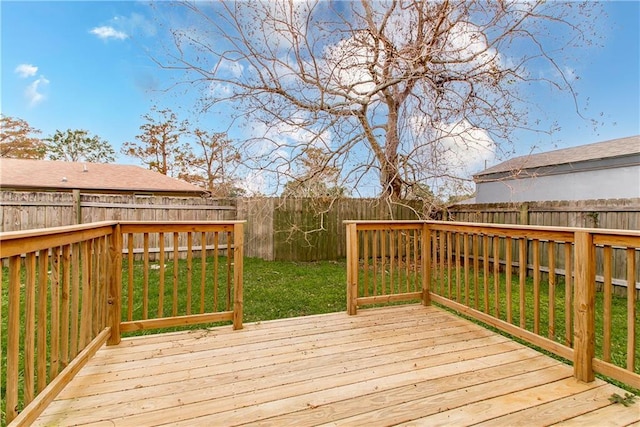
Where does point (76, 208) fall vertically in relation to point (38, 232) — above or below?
above

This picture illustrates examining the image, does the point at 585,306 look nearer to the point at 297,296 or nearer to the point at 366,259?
the point at 366,259

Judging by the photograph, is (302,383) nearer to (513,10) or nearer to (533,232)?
(533,232)

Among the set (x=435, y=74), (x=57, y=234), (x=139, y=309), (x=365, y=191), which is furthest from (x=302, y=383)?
(x=435, y=74)

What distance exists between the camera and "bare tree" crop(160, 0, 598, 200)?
5.30 m

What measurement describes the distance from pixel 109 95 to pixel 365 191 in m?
6.27

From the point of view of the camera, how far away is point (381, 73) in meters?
6.06

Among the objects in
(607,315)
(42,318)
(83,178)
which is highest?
(83,178)

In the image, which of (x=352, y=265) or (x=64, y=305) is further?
(x=352, y=265)

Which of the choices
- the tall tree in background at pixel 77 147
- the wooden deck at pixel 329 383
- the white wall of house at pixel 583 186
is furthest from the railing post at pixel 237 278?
the tall tree in background at pixel 77 147

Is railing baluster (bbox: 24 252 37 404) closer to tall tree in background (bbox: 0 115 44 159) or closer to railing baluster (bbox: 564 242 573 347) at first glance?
railing baluster (bbox: 564 242 573 347)

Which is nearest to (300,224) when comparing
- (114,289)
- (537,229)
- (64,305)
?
(114,289)

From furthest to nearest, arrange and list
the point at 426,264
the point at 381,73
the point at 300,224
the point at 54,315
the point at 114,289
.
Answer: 1. the point at 300,224
2. the point at 381,73
3. the point at 426,264
4. the point at 114,289
5. the point at 54,315

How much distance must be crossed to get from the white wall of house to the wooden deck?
4281 mm

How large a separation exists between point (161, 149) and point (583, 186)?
1518 centimetres
